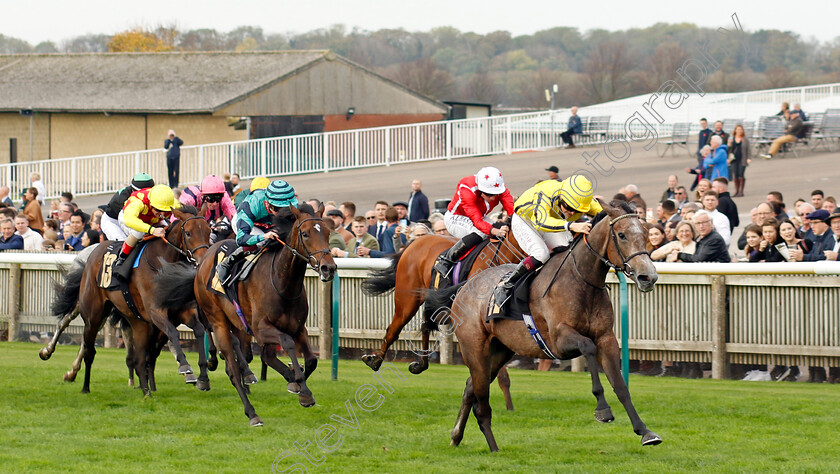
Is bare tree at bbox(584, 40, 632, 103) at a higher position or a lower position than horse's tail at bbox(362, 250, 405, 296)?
higher

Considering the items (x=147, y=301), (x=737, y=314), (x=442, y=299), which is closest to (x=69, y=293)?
(x=147, y=301)

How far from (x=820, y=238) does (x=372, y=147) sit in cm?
1626

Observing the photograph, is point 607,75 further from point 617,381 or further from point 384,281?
point 617,381

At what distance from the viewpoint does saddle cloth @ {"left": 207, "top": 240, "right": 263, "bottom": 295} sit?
314 inches

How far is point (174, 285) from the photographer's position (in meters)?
8.69

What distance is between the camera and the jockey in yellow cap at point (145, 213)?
8953mm

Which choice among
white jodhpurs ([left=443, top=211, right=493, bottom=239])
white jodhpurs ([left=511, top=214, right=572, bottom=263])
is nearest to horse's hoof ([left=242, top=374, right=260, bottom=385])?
white jodhpurs ([left=443, top=211, right=493, bottom=239])

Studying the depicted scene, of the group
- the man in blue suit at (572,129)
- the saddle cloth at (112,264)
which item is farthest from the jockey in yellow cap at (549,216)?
the man in blue suit at (572,129)

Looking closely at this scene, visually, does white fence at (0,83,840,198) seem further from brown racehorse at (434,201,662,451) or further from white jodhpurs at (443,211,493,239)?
brown racehorse at (434,201,662,451)

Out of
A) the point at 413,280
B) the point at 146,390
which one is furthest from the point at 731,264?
the point at 146,390

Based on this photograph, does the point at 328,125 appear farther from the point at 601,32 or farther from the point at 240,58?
the point at 601,32

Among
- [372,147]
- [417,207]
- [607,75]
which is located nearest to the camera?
[417,207]

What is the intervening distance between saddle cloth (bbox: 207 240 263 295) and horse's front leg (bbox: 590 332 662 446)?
2874 millimetres

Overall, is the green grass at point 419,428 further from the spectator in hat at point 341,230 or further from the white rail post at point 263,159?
the white rail post at point 263,159
